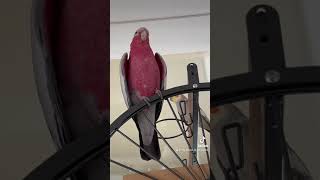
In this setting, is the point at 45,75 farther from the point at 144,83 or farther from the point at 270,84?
the point at 270,84

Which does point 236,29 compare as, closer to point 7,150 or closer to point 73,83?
point 73,83

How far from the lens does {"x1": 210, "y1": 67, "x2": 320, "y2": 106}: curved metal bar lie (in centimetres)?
35

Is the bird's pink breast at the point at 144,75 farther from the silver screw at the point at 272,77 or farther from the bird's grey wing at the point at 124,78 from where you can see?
the silver screw at the point at 272,77

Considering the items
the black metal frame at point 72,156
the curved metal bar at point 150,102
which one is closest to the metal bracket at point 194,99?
the curved metal bar at point 150,102

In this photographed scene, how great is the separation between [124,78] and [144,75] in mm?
26

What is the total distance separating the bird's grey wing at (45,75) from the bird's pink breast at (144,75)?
94 mm

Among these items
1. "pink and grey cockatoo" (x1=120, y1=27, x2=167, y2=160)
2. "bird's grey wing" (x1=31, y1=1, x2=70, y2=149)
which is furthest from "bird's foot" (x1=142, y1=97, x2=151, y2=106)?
"bird's grey wing" (x1=31, y1=1, x2=70, y2=149)

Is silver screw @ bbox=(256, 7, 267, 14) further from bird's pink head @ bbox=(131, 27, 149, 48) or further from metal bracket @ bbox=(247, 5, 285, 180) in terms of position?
bird's pink head @ bbox=(131, 27, 149, 48)

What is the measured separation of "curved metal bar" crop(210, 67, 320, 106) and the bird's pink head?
122 millimetres

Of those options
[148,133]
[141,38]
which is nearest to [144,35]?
[141,38]

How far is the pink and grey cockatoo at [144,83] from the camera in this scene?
45 centimetres

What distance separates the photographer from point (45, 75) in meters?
0.42

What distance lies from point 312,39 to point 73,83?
13.3 inches

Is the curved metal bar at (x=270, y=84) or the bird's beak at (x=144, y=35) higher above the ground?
the bird's beak at (x=144, y=35)
